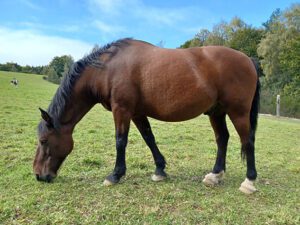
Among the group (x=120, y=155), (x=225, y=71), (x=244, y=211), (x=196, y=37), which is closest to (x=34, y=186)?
(x=120, y=155)

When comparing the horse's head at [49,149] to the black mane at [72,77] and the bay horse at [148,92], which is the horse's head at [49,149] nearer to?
the bay horse at [148,92]

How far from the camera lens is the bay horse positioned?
12.3ft

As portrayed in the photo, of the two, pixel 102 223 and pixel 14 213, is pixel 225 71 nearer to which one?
pixel 102 223

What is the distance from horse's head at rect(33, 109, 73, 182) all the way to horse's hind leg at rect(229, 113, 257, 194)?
7.20ft

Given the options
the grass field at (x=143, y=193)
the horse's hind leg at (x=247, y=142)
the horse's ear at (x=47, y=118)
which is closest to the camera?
the grass field at (x=143, y=193)

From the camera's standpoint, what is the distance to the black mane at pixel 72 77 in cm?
387

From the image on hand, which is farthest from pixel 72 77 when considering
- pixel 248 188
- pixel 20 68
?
pixel 20 68

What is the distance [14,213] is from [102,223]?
91cm

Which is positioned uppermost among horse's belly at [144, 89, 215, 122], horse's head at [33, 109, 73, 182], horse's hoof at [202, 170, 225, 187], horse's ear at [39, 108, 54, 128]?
horse's belly at [144, 89, 215, 122]

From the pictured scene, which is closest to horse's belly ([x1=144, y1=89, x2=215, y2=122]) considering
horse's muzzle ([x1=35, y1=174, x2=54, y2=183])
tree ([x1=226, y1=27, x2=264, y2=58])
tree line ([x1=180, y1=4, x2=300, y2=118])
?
horse's muzzle ([x1=35, y1=174, x2=54, y2=183])

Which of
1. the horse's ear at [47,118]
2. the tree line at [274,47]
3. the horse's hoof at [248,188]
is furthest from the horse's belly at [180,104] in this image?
the tree line at [274,47]

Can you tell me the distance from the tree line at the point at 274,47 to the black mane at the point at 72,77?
64.6ft

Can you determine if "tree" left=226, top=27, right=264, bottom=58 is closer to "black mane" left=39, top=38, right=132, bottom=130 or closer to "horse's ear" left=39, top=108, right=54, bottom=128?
"black mane" left=39, top=38, right=132, bottom=130

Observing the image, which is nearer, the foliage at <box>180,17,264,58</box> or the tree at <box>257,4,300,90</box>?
the tree at <box>257,4,300,90</box>
